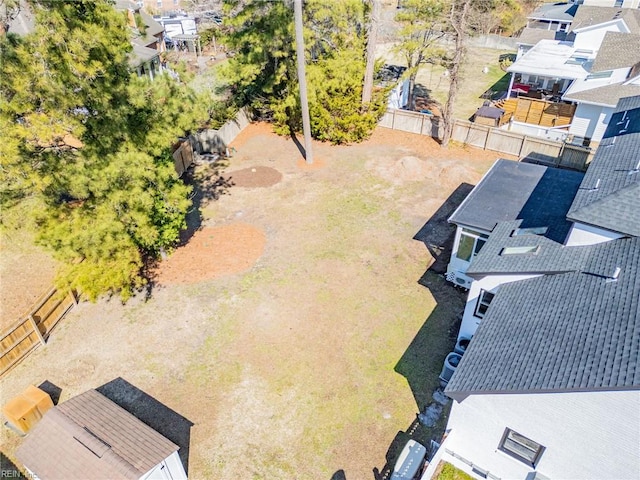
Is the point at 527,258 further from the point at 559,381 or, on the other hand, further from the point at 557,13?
the point at 557,13

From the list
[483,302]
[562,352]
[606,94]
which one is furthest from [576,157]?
[562,352]

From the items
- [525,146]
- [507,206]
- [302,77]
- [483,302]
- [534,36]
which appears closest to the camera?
[483,302]

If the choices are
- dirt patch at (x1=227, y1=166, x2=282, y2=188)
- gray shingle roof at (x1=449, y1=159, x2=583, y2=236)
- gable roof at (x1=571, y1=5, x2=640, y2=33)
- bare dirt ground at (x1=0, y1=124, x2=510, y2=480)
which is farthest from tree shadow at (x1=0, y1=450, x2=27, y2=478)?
gable roof at (x1=571, y1=5, x2=640, y2=33)

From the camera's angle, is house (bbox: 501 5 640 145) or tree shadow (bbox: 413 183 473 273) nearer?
tree shadow (bbox: 413 183 473 273)

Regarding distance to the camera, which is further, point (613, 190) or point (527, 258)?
point (527, 258)

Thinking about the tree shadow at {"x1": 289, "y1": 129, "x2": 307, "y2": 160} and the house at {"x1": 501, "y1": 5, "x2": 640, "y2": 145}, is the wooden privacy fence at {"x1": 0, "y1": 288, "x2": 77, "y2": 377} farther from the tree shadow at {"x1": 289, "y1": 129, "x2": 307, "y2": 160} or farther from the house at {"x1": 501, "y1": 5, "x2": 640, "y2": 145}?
the house at {"x1": 501, "y1": 5, "x2": 640, "y2": 145}

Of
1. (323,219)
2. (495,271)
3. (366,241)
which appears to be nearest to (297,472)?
(495,271)

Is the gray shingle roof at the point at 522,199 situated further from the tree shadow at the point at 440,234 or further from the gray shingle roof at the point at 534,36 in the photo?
the gray shingle roof at the point at 534,36
